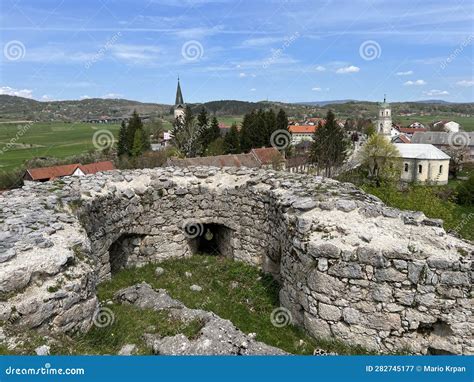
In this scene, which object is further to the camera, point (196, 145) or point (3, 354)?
point (196, 145)

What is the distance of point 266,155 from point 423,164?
99.7ft

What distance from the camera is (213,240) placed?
12.8 m

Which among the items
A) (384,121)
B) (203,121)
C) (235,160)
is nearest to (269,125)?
(203,121)

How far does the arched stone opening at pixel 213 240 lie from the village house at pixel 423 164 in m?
57.6

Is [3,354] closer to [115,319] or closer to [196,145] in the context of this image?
[115,319]

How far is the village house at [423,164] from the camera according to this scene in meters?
63.5

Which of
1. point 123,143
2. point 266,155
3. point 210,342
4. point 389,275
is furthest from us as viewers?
point 123,143

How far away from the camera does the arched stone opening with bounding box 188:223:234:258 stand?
38.3 feet

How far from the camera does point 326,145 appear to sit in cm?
5494

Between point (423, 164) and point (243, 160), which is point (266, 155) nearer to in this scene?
point (243, 160)

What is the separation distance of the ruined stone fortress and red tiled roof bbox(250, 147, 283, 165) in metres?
A: 37.3

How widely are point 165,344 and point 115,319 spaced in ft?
4.64

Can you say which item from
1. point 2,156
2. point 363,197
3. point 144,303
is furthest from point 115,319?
point 2,156

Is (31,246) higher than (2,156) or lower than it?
higher
